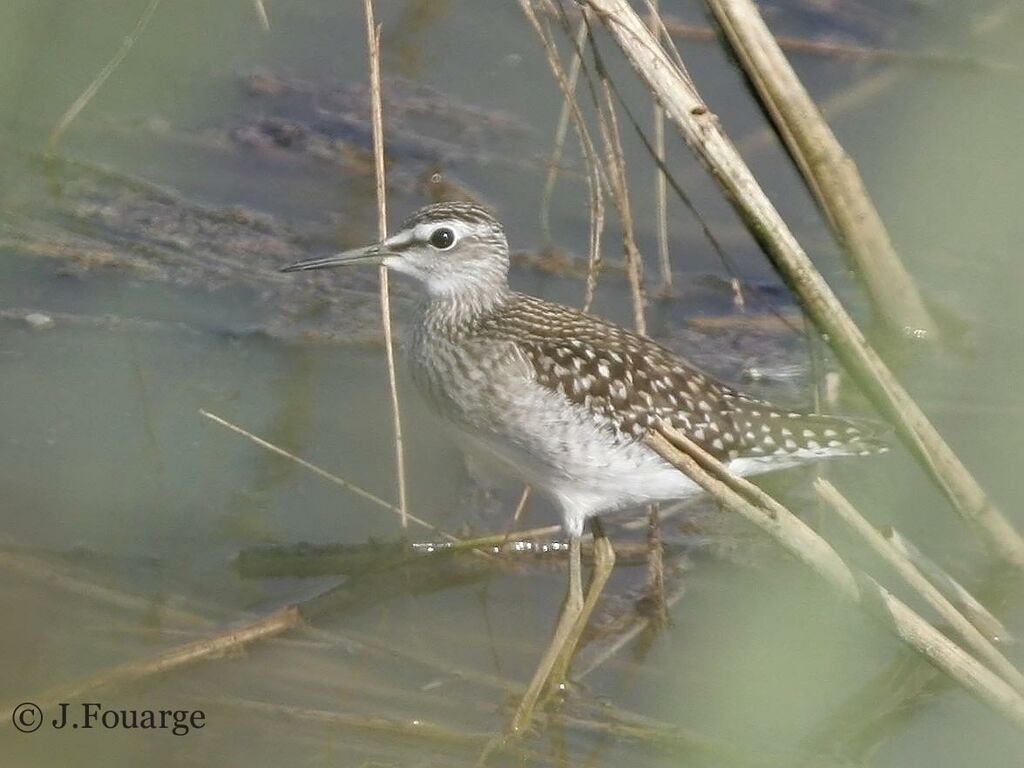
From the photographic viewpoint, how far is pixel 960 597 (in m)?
5.67

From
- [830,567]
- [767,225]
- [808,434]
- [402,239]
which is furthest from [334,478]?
[830,567]

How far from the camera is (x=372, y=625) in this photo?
5.74m

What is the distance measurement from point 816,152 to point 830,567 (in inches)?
63.6

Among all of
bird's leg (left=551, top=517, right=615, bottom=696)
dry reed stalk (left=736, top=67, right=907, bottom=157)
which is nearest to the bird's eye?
bird's leg (left=551, top=517, right=615, bottom=696)

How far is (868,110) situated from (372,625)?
4.79 m

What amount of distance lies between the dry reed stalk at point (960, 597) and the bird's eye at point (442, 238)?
1913 mm

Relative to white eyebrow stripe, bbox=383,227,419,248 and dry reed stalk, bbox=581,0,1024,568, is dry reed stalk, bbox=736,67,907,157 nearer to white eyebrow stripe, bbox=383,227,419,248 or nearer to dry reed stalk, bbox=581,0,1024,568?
white eyebrow stripe, bbox=383,227,419,248

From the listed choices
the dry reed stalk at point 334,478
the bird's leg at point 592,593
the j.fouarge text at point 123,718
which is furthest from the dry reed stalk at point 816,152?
the j.fouarge text at point 123,718

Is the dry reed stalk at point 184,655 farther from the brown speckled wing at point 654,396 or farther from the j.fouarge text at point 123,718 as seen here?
the brown speckled wing at point 654,396

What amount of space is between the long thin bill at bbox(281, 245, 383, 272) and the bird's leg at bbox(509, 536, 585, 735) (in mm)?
1229

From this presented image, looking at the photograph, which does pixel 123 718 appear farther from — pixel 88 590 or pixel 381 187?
pixel 381 187

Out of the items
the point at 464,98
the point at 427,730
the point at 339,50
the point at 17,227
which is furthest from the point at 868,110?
the point at 427,730

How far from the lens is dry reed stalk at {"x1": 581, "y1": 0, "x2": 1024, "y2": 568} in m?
4.84

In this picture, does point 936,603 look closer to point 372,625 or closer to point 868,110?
point 372,625
